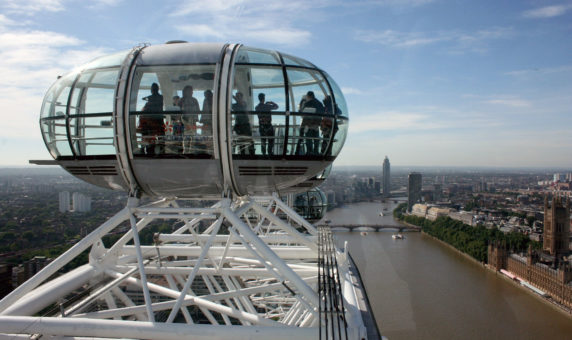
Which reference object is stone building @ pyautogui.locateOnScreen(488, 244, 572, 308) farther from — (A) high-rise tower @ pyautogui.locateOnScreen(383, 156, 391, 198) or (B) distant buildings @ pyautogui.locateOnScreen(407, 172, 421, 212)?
(A) high-rise tower @ pyautogui.locateOnScreen(383, 156, 391, 198)

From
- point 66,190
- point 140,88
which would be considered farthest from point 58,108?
point 66,190

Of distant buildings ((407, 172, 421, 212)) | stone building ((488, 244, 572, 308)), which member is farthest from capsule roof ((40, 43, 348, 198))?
distant buildings ((407, 172, 421, 212))

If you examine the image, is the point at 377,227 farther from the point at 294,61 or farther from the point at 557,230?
the point at 294,61

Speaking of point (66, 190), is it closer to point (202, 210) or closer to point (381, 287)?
point (381, 287)

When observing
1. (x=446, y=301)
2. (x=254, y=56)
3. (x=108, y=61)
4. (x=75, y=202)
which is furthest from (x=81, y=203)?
(x=254, y=56)

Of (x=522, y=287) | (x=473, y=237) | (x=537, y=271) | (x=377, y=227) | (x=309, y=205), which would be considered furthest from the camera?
(x=377, y=227)
